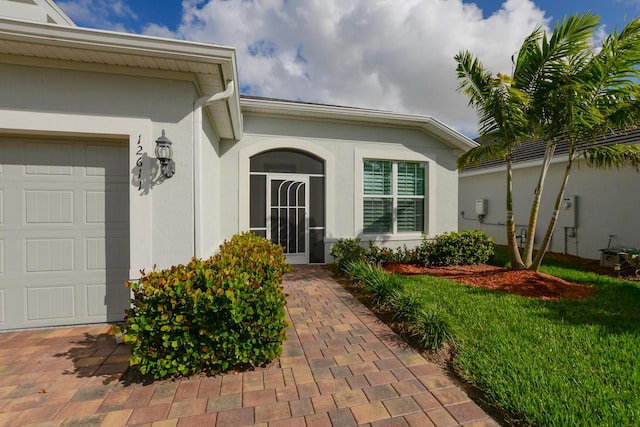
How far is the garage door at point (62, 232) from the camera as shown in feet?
11.9

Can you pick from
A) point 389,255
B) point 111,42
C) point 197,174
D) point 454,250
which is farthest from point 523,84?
point 111,42

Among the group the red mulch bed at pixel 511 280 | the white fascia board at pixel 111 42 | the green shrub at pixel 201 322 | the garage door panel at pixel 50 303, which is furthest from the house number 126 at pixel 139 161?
the red mulch bed at pixel 511 280

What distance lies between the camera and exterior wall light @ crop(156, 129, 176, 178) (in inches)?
138

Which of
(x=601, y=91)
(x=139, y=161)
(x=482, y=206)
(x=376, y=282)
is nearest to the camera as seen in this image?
(x=139, y=161)

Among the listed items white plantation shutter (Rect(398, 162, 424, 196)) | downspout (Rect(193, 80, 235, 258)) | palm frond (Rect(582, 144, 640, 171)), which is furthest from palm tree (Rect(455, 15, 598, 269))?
downspout (Rect(193, 80, 235, 258))

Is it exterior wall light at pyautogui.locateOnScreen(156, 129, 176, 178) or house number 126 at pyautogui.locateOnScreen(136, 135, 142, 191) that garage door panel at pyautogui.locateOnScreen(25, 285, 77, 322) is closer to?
house number 126 at pyautogui.locateOnScreen(136, 135, 142, 191)

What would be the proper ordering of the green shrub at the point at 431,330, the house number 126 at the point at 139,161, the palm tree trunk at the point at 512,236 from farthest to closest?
the palm tree trunk at the point at 512,236
the house number 126 at the point at 139,161
the green shrub at the point at 431,330

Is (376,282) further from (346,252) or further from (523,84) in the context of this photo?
(523,84)

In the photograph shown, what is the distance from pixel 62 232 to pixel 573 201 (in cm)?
1340

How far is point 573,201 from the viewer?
31.0 ft

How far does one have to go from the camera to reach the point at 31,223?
12.0ft

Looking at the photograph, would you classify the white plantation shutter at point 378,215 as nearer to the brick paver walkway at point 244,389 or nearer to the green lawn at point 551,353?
the green lawn at point 551,353

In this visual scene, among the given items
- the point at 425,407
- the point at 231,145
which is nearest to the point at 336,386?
the point at 425,407

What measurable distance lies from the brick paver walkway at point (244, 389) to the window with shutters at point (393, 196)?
16.5 ft
